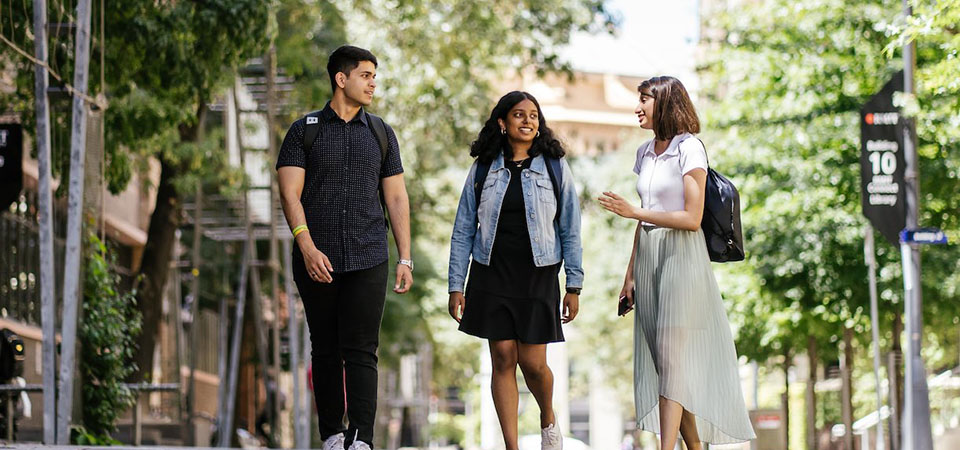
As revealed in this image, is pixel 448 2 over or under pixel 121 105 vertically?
over

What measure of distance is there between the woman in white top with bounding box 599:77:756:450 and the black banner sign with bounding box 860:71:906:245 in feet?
39.0

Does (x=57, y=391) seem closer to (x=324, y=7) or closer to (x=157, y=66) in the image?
(x=157, y=66)

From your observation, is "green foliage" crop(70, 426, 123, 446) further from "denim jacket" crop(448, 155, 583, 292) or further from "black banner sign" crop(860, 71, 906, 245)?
"black banner sign" crop(860, 71, 906, 245)

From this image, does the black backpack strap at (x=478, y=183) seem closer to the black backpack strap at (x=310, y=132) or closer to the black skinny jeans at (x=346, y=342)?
the black skinny jeans at (x=346, y=342)

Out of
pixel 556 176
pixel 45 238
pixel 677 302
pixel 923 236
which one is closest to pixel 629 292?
pixel 677 302

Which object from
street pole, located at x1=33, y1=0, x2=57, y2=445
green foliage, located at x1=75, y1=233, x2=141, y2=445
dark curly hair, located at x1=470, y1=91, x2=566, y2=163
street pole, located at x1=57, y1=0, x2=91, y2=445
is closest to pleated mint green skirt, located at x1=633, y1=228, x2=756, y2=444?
dark curly hair, located at x1=470, y1=91, x2=566, y2=163

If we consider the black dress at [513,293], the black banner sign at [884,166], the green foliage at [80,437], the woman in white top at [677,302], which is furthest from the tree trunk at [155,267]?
the woman in white top at [677,302]

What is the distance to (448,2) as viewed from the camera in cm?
2416

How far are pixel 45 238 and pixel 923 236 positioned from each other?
10.5 m

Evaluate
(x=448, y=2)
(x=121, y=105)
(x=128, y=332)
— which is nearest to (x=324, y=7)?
(x=448, y=2)

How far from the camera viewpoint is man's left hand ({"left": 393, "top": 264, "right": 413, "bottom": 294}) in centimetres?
769

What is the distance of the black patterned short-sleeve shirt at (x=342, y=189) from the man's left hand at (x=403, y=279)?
12cm

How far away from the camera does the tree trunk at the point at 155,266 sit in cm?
2080

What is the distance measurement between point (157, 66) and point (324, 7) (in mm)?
6885
